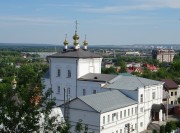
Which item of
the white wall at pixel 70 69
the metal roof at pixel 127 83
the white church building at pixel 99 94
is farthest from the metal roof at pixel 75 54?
the metal roof at pixel 127 83

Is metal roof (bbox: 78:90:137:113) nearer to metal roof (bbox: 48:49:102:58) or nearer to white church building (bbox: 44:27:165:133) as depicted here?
white church building (bbox: 44:27:165:133)

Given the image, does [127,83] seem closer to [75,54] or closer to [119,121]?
[119,121]

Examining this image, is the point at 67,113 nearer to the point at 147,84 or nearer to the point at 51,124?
the point at 147,84

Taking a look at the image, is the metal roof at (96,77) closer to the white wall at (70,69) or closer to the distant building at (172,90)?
the white wall at (70,69)

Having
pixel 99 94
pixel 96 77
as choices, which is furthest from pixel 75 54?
pixel 99 94

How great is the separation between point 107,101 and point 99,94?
1.03m

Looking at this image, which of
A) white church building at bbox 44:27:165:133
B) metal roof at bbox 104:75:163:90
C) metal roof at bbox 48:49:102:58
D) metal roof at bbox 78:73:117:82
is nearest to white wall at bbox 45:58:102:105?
white church building at bbox 44:27:165:133

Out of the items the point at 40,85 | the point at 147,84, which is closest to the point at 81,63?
the point at 147,84

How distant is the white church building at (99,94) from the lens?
26.0m

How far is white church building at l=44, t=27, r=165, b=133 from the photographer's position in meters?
26.0

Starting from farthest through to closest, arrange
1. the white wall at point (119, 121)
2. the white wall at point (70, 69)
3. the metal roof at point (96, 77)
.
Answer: the white wall at point (70, 69)
the metal roof at point (96, 77)
the white wall at point (119, 121)

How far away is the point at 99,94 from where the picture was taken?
27578 millimetres

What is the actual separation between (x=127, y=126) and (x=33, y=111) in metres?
18.8

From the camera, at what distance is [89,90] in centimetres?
3181
